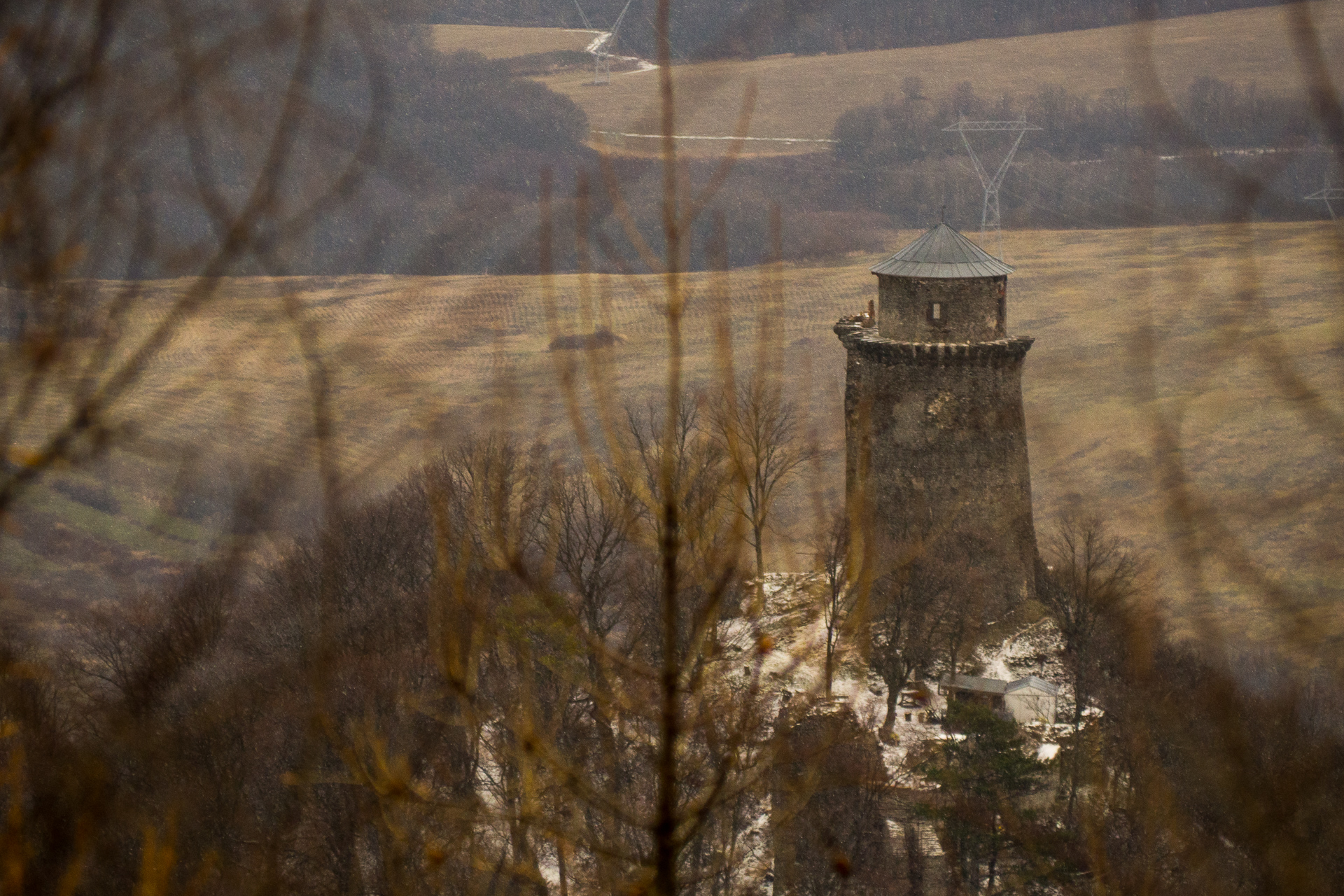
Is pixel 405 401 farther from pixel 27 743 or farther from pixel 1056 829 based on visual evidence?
pixel 27 743

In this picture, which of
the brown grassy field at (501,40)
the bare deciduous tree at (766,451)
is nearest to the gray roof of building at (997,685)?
the bare deciduous tree at (766,451)

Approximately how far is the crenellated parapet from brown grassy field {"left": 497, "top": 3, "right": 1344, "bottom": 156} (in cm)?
2248

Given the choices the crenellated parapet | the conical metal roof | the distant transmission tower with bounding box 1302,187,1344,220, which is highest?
the distant transmission tower with bounding box 1302,187,1344,220

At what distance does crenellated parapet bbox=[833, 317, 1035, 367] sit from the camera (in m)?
26.5

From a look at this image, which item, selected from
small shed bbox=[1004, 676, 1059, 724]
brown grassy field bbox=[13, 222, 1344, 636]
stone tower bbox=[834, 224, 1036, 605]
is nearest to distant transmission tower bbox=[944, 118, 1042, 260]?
brown grassy field bbox=[13, 222, 1344, 636]

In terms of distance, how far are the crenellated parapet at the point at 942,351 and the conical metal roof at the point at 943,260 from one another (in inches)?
52.4

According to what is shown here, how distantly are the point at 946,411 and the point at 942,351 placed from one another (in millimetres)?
1264

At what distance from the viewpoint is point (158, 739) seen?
1442cm

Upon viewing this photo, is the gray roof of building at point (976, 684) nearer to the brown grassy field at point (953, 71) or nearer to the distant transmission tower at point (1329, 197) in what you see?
the distant transmission tower at point (1329, 197)

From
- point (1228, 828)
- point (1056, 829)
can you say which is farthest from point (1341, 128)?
point (1056, 829)

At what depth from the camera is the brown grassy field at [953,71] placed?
48.2 m

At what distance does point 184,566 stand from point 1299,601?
62.0 ft

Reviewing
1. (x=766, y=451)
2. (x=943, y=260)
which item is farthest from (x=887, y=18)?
(x=766, y=451)

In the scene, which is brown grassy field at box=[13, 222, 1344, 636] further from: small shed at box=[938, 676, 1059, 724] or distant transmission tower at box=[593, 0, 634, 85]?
distant transmission tower at box=[593, 0, 634, 85]
